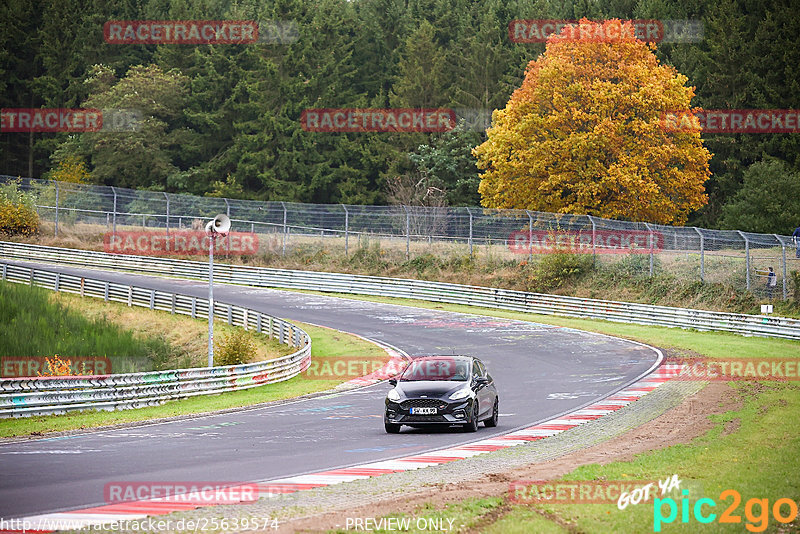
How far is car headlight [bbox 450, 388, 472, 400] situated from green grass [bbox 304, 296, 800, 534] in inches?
170

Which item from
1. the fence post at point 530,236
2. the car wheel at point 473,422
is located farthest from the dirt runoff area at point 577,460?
the fence post at point 530,236

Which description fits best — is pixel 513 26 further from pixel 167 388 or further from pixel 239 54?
pixel 167 388

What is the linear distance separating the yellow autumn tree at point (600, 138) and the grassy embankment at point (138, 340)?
17543 mm

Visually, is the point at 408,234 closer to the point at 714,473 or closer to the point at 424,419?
the point at 424,419

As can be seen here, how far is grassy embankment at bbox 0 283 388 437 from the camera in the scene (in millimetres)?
28328

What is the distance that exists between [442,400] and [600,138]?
116 ft

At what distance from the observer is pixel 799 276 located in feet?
134

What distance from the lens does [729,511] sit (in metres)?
10.6

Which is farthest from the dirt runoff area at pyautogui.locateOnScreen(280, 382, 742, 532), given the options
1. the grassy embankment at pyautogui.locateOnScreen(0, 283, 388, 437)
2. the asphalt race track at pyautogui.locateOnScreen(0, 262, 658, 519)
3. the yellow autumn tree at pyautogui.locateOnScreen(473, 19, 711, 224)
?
the yellow autumn tree at pyautogui.locateOnScreen(473, 19, 711, 224)

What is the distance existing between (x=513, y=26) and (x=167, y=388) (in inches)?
2577

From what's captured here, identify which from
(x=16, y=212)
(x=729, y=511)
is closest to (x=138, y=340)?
(x=16, y=212)

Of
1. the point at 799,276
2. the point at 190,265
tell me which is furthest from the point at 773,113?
the point at 190,265

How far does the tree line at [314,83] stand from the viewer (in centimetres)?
7306

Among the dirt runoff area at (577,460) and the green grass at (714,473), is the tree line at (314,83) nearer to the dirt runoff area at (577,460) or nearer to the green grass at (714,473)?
the dirt runoff area at (577,460)
